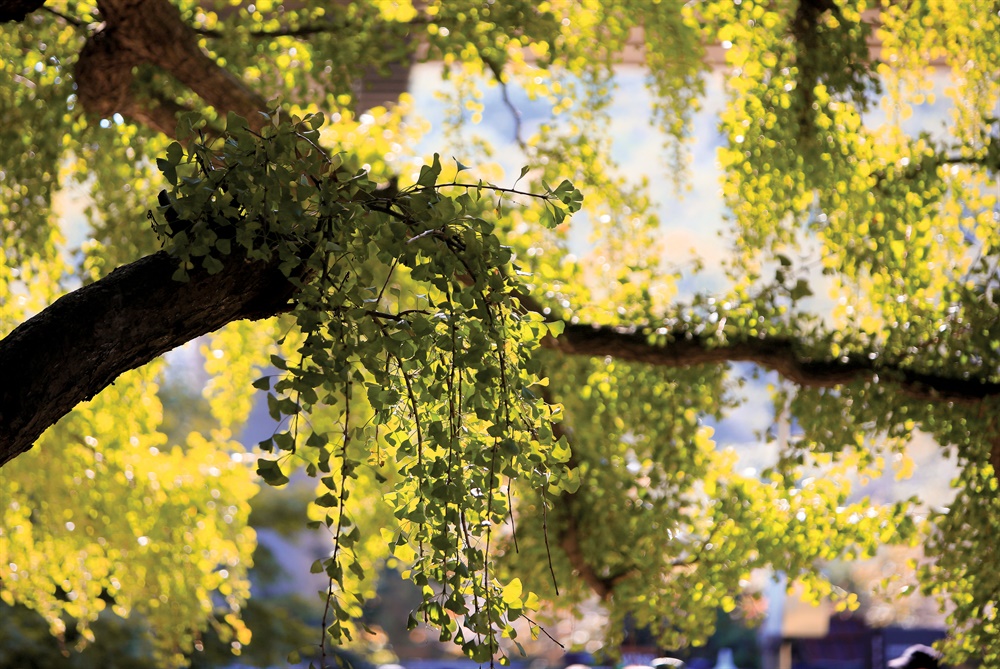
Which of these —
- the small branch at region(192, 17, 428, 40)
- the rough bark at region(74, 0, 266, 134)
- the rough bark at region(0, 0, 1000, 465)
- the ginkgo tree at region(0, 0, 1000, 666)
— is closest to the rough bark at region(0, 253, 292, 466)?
the rough bark at region(0, 0, 1000, 465)

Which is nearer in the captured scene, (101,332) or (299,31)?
(101,332)

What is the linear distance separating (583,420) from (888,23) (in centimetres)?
137

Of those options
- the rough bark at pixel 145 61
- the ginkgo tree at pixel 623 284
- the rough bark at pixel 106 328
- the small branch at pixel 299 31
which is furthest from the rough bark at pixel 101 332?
the small branch at pixel 299 31

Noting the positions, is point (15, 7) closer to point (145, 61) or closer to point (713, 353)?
point (145, 61)

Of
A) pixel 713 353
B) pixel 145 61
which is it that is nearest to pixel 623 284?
pixel 713 353

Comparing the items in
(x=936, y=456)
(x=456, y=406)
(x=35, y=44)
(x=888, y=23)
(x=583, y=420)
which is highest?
(x=936, y=456)

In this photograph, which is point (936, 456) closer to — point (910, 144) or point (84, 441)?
point (910, 144)

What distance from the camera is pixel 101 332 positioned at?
3.63 ft

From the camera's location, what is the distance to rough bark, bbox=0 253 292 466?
1057 mm

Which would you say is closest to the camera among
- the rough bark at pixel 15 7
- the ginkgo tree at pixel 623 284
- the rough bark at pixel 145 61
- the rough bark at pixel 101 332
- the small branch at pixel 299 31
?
the rough bark at pixel 101 332

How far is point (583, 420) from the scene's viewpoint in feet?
9.89

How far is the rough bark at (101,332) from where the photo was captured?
106cm

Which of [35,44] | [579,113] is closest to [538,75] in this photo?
[579,113]

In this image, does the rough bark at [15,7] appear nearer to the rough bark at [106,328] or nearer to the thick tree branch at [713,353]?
the rough bark at [106,328]
